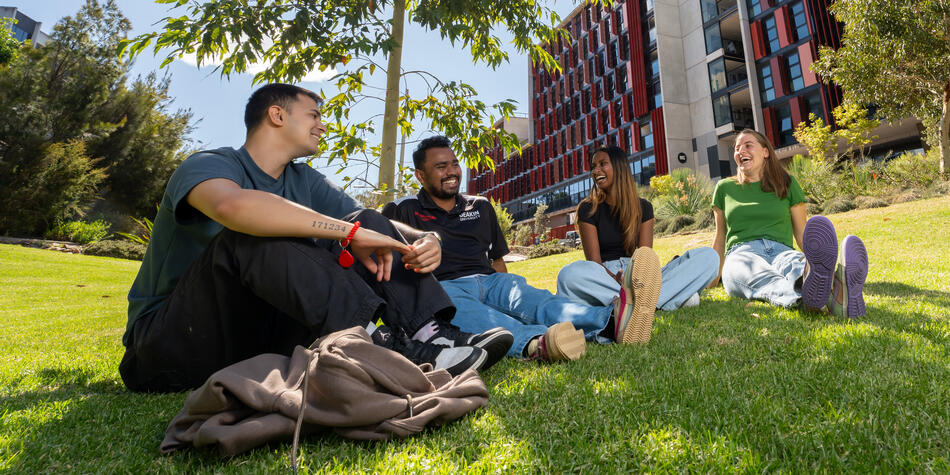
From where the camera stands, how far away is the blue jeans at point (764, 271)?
298 centimetres

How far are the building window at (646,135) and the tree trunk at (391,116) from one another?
2923 centimetres

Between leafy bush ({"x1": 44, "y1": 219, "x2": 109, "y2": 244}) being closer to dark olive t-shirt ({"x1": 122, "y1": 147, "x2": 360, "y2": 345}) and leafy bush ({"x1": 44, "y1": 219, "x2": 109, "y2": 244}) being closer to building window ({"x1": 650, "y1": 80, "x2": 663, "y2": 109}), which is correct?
dark olive t-shirt ({"x1": 122, "y1": 147, "x2": 360, "y2": 345})

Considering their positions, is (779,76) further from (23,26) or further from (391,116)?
(23,26)

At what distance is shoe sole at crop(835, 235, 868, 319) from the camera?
8.07 feet

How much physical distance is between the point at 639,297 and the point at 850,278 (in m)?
1.21

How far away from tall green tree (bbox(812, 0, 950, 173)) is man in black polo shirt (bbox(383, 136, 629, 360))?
12.5m

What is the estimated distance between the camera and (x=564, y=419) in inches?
52.5

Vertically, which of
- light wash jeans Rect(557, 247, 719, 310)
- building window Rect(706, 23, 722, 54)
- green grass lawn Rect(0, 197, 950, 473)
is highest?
building window Rect(706, 23, 722, 54)

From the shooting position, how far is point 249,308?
1.72 meters

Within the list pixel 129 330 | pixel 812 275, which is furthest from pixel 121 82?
pixel 812 275

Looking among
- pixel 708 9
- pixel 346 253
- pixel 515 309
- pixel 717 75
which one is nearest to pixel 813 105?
pixel 717 75

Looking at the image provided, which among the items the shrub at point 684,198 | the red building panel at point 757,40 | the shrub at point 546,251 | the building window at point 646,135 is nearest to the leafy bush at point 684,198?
the shrub at point 684,198

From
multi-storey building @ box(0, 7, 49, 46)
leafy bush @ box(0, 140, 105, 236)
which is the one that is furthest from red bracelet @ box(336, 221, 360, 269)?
multi-storey building @ box(0, 7, 49, 46)

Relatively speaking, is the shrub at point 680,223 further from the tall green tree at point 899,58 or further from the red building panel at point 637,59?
the red building panel at point 637,59
